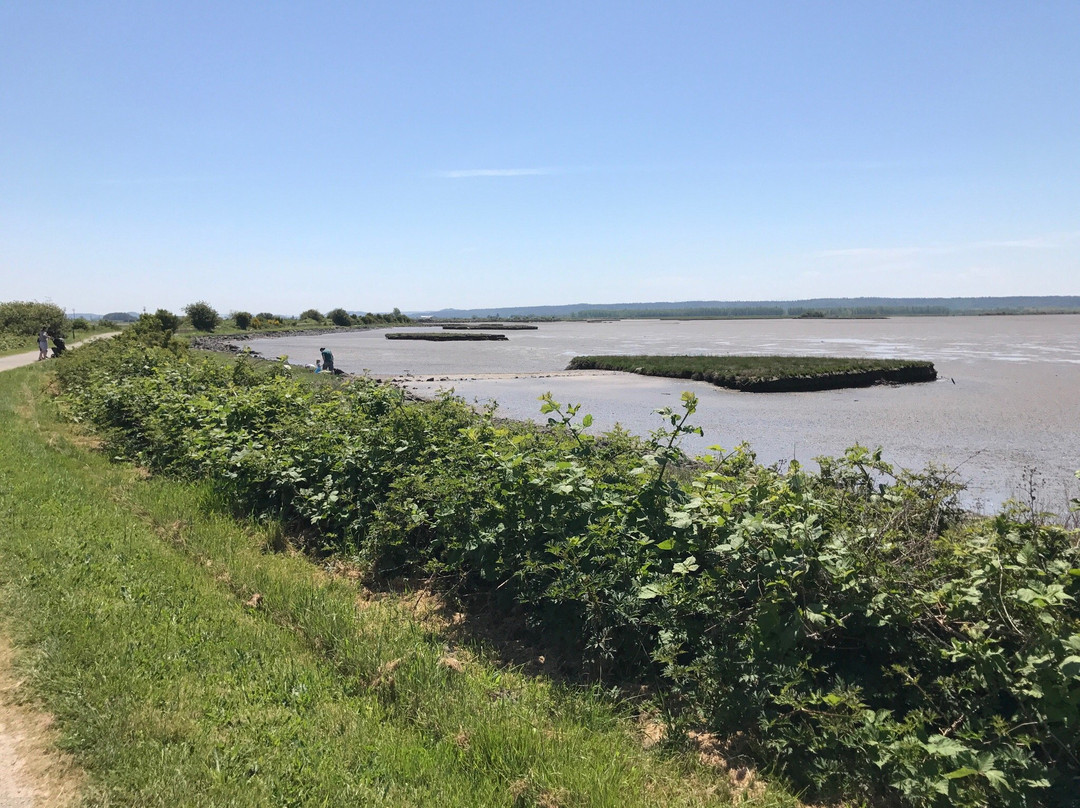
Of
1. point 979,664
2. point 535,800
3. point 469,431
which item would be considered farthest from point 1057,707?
point 469,431

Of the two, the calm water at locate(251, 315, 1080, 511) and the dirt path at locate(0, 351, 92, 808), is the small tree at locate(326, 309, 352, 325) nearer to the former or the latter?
the calm water at locate(251, 315, 1080, 511)

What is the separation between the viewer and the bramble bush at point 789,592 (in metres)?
3.14

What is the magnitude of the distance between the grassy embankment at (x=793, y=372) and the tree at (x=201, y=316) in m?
72.1

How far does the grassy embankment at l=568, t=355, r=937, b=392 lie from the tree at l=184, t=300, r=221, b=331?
72128 mm

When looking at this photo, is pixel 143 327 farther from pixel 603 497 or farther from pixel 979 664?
pixel 979 664

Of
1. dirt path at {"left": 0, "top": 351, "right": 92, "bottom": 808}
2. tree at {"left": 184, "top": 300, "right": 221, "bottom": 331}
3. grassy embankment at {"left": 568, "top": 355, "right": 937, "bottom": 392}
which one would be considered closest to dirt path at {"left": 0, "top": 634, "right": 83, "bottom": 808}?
dirt path at {"left": 0, "top": 351, "right": 92, "bottom": 808}

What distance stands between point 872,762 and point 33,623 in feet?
18.4

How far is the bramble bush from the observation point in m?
3.14

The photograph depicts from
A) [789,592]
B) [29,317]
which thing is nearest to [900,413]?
[789,592]

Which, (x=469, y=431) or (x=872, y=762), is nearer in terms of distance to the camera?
(x=872, y=762)

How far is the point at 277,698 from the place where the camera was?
4.08 metres

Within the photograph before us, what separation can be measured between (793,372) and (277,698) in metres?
31.7

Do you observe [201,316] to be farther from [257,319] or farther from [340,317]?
[340,317]

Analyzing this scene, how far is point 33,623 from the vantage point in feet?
15.9
